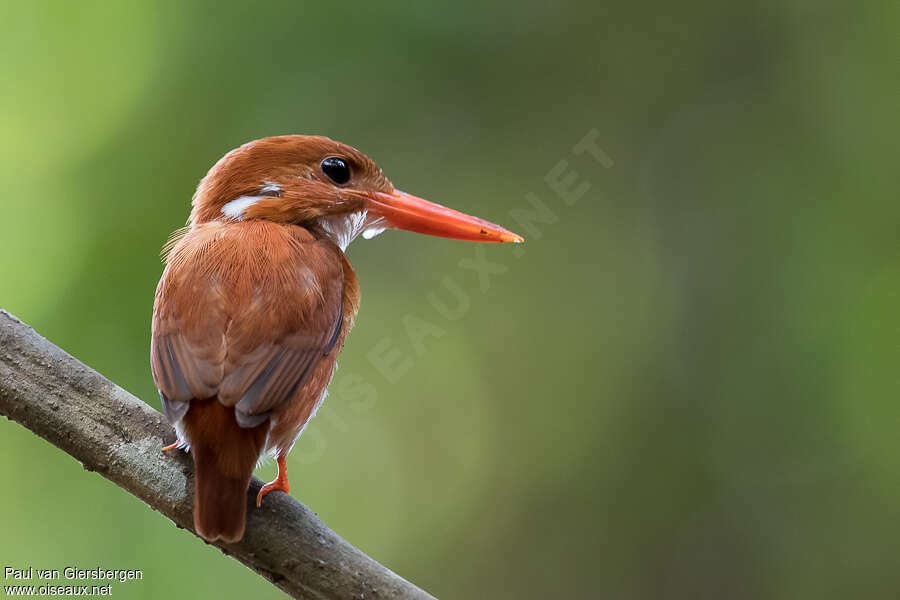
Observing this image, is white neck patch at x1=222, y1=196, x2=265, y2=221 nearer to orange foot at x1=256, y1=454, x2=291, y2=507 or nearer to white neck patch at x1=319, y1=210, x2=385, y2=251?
white neck patch at x1=319, y1=210, x2=385, y2=251

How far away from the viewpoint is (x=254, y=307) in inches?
93.3

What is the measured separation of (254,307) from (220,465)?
0.42 m

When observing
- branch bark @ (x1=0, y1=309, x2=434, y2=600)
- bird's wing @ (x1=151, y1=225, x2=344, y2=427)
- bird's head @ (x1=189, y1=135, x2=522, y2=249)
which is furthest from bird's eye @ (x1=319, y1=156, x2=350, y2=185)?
branch bark @ (x1=0, y1=309, x2=434, y2=600)

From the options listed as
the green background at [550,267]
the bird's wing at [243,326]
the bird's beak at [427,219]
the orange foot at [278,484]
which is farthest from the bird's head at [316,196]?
the green background at [550,267]

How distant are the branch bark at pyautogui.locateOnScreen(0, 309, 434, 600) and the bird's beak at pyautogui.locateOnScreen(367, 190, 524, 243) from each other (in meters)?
1.23

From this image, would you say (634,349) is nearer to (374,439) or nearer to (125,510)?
(374,439)

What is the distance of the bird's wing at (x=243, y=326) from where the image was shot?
86.4 inches

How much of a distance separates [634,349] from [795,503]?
42.4 inches

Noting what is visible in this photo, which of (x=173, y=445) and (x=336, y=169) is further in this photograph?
(x=336, y=169)

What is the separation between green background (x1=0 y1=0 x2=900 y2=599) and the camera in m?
4.09

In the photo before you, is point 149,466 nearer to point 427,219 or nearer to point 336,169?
point 336,169

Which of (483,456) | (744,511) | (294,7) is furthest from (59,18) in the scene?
(744,511)

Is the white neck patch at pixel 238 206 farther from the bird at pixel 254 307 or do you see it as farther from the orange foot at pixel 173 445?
the orange foot at pixel 173 445

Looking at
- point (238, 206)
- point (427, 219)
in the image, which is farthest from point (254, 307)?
point (427, 219)
